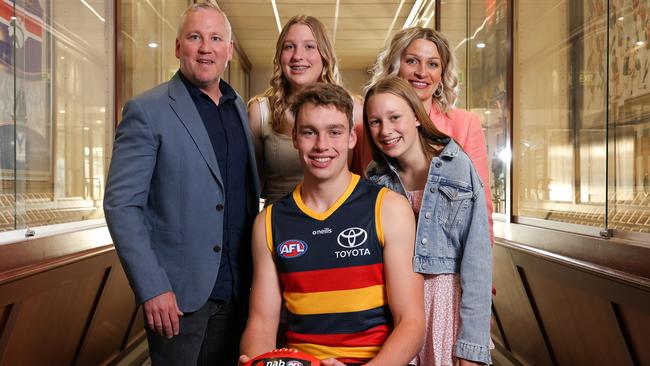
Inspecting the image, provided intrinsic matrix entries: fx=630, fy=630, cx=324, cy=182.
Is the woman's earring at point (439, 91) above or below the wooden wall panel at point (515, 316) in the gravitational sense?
above

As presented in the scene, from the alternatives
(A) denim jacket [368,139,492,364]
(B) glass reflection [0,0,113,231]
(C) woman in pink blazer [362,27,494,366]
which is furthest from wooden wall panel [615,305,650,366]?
(B) glass reflection [0,0,113,231]

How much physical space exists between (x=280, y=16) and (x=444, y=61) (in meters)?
7.62

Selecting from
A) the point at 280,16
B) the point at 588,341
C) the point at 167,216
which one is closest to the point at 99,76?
the point at 167,216

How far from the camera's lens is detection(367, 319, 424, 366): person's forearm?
176cm

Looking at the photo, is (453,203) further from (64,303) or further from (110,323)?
(110,323)

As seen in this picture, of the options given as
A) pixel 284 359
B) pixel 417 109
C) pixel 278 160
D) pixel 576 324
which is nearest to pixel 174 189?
pixel 278 160

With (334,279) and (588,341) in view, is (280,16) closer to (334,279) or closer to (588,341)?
(588,341)

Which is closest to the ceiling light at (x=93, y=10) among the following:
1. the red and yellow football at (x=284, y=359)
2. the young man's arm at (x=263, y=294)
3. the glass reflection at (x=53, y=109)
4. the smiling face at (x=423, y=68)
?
the glass reflection at (x=53, y=109)

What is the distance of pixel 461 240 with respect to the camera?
1.96 metres

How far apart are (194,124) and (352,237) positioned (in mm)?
630

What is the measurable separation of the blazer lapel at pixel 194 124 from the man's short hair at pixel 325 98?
0.31 m

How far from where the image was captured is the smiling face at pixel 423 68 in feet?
7.84

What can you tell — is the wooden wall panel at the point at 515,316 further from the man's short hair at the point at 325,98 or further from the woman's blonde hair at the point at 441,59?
the man's short hair at the point at 325,98

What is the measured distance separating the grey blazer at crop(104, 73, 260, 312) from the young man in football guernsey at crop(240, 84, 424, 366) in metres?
0.18
